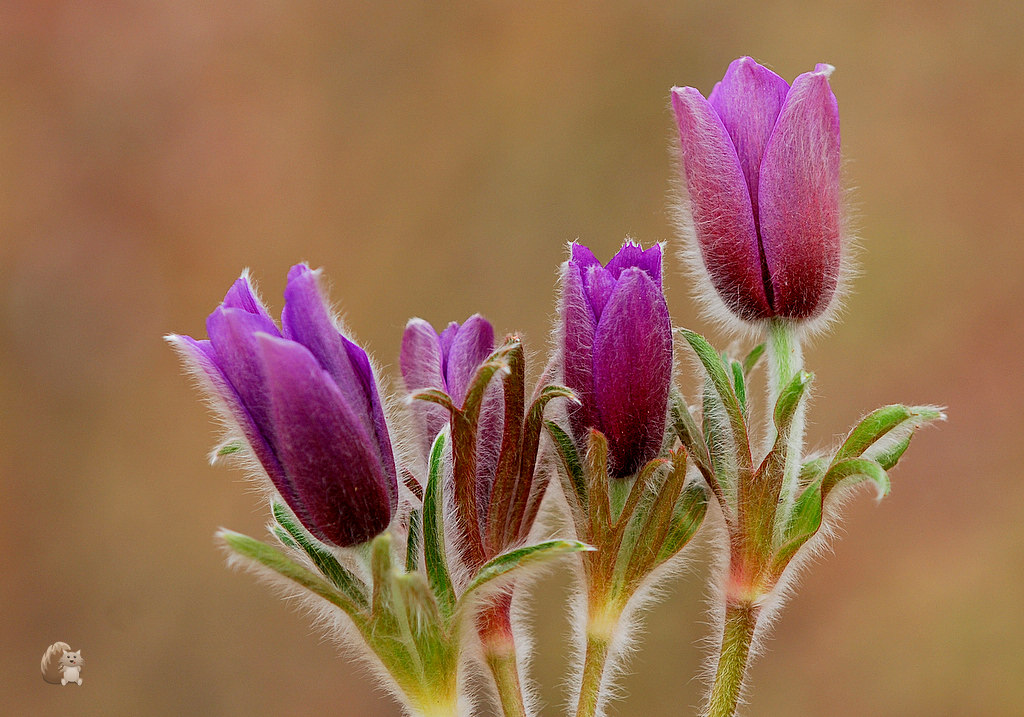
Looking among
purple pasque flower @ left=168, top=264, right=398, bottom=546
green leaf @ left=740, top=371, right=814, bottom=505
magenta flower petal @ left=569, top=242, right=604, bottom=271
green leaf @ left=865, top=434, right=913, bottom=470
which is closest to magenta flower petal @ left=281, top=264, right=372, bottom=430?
purple pasque flower @ left=168, top=264, right=398, bottom=546

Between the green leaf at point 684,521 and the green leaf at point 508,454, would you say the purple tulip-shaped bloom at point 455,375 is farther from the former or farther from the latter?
the green leaf at point 684,521

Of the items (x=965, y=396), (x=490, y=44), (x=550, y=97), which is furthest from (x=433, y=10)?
(x=965, y=396)

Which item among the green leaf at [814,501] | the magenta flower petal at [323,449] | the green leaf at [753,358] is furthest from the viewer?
the green leaf at [753,358]

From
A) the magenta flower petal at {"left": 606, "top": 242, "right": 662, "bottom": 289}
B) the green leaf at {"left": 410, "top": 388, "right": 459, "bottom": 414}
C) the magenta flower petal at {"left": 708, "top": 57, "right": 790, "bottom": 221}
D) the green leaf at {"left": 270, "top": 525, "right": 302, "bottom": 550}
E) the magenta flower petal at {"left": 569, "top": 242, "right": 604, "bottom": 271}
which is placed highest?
the magenta flower petal at {"left": 708, "top": 57, "right": 790, "bottom": 221}

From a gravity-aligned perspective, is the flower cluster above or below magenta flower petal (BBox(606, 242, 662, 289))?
below

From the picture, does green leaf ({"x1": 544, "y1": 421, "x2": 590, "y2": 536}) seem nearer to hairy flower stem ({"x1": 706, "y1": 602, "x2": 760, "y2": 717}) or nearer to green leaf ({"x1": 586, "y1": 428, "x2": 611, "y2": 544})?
green leaf ({"x1": 586, "y1": 428, "x2": 611, "y2": 544})

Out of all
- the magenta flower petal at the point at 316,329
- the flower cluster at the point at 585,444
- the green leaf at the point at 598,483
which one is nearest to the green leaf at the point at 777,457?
the flower cluster at the point at 585,444

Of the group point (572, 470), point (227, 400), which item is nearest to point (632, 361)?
point (572, 470)
